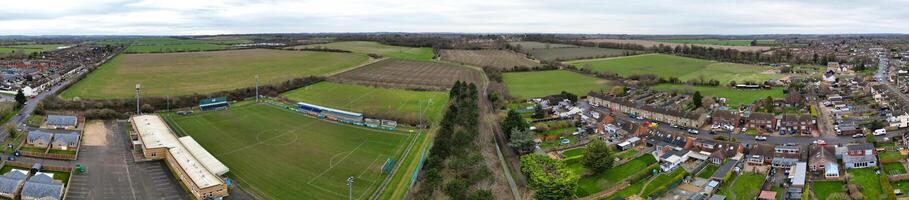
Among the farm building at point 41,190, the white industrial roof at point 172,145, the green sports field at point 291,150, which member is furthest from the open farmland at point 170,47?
the farm building at point 41,190

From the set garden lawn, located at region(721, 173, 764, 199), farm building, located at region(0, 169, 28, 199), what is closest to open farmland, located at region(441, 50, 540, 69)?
garden lawn, located at region(721, 173, 764, 199)

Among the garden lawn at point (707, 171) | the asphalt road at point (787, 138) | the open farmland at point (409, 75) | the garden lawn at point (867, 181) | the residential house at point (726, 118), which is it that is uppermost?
the open farmland at point (409, 75)

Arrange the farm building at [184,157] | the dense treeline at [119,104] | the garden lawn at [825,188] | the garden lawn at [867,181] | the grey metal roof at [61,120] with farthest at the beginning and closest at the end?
the dense treeline at [119,104] → the grey metal roof at [61,120] → the farm building at [184,157] → the garden lawn at [825,188] → the garden lawn at [867,181]

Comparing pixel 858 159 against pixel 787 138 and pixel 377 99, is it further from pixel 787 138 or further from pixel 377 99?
pixel 377 99

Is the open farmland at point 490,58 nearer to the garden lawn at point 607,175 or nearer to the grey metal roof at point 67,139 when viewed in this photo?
the garden lawn at point 607,175

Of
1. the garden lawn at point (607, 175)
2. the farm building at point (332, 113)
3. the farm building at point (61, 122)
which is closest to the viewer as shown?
the garden lawn at point (607, 175)

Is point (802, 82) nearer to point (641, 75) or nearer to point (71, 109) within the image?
point (641, 75)

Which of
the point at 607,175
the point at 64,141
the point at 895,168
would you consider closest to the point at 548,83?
the point at 607,175

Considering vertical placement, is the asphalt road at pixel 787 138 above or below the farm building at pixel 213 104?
below
